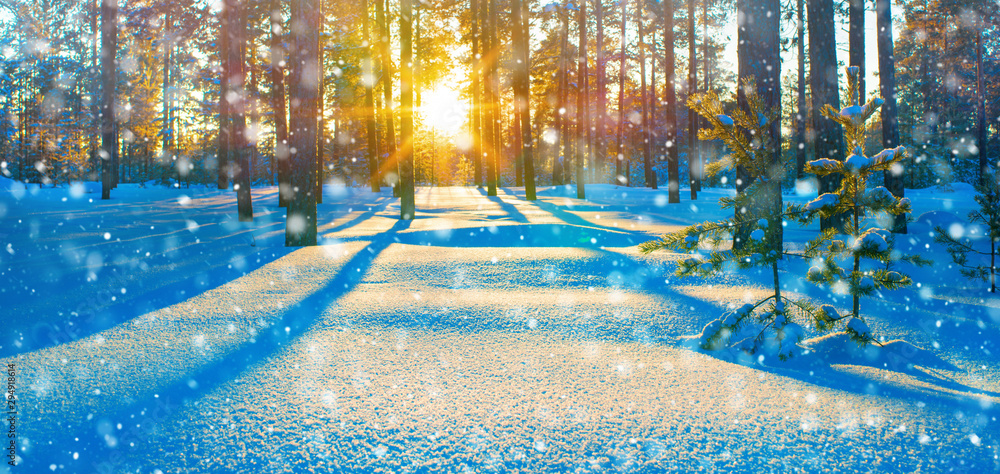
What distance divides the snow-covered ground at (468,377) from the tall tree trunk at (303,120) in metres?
1.93

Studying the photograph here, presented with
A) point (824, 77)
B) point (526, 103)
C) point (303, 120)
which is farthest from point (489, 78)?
point (303, 120)

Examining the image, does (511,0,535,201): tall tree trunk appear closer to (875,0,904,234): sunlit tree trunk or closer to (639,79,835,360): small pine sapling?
(875,0,904,234): sunlit tree trunk

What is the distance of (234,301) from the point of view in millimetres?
4199

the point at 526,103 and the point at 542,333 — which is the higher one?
the point at 526,103

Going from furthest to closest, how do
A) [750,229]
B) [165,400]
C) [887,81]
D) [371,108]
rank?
[371,108] → [887,81] → [750,229] → [165,400]

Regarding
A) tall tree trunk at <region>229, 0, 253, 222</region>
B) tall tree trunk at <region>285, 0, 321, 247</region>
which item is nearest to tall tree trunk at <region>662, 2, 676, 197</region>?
tall tree trunk at <region>229, 0, 253, 222</region>

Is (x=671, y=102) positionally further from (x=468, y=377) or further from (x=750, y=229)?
(x=468, y=377)

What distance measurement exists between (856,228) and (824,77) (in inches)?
250

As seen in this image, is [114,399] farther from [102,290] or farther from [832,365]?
[832,365]

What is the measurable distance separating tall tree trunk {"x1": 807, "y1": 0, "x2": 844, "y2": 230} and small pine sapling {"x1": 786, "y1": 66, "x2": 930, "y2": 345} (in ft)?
18.7

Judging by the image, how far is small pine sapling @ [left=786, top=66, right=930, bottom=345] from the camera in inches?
102

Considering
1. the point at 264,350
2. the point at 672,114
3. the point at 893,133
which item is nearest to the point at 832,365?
the point at 264,350

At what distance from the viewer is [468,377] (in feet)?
8.57

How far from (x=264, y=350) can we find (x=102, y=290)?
2.68 metres
